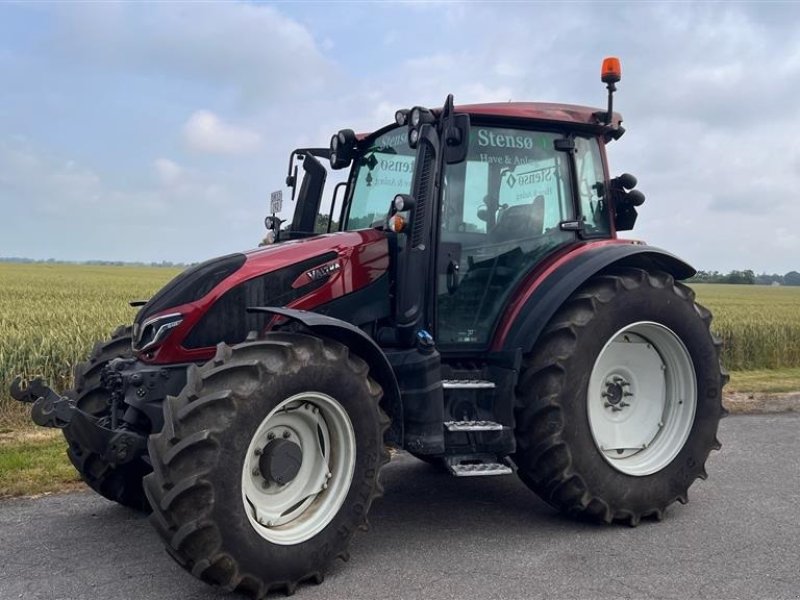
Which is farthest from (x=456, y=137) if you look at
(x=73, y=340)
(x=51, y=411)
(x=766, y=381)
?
(x=766, y=381)

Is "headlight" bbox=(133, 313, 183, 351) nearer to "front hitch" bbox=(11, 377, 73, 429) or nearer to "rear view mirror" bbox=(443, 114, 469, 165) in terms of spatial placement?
"front hitch" bbox=(11, 377, 73, 429)

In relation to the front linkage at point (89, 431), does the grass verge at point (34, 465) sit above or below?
below

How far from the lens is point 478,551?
4.54 m

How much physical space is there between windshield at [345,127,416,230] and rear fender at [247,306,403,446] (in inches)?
42.6

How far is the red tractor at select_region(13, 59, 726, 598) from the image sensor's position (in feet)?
12.4

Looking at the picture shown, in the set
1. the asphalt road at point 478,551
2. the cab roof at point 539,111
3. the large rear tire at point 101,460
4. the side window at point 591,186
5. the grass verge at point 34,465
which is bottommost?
the asphalt road at point 478,551

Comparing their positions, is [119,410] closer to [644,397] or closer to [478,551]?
[478,551]

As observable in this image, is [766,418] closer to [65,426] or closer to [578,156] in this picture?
[578,156]

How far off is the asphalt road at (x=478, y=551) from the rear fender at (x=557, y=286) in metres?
1.19

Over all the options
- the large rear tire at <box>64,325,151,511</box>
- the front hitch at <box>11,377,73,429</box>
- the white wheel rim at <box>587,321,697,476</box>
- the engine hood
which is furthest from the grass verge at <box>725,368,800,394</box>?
the front hitch at <box>11,377,73,429</box>

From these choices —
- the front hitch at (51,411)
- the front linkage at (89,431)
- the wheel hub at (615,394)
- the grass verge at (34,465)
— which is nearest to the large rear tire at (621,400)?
the wheel hub at (615,394)

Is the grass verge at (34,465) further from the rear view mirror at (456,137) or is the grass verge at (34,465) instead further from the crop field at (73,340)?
the rear view mirror at (456,137)

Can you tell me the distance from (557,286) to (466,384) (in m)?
0.85

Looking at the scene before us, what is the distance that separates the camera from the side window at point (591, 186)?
5.61m
